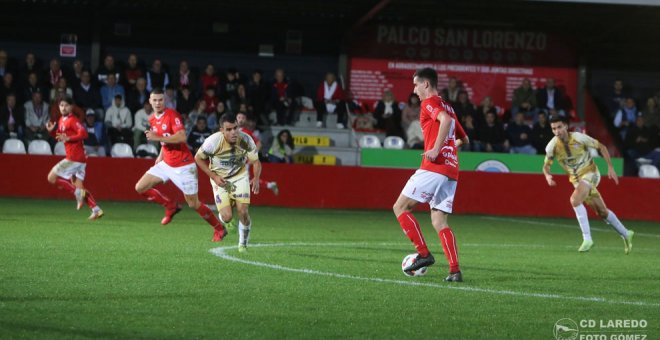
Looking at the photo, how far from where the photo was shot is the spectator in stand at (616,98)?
30891 millimetres

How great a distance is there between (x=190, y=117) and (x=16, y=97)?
406 cm

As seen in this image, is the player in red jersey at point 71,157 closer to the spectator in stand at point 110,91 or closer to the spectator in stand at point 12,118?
the spectator in stand at point 12,118

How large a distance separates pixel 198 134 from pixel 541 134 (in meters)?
8.85

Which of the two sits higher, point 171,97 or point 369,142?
point 171,97

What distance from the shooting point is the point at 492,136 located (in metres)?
27.8

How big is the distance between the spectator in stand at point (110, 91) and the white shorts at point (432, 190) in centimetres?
1682

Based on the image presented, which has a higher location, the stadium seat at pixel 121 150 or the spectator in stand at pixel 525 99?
the spectator in stand at pixel 525 99

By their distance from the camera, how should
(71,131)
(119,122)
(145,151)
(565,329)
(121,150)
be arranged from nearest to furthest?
1. (565,329)
2. (71,131)
3. (145,151)
4. (121,150)
5. (119,122)

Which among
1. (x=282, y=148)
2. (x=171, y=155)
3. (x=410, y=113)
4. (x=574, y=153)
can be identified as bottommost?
(x=282, y=148)

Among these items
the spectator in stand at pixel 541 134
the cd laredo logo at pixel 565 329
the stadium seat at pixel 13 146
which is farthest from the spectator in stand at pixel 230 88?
the cd laredo logo at pixel 565 329

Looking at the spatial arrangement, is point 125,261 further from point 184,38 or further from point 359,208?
point 184,38

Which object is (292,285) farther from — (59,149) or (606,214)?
(59,149)

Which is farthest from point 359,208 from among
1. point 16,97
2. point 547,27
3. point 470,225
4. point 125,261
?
point 125,261

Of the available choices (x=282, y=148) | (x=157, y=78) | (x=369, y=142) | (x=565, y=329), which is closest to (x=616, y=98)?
(x=369, y=142)
